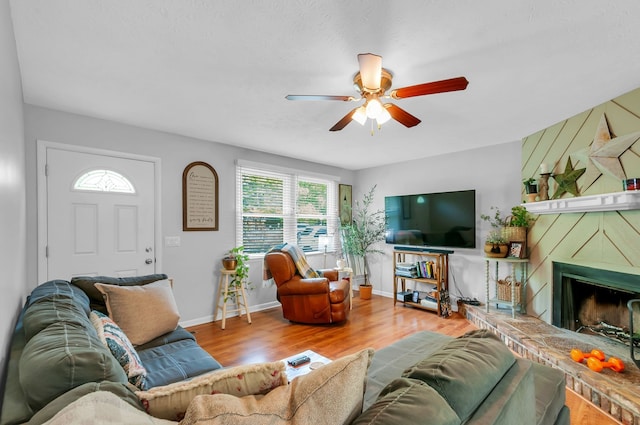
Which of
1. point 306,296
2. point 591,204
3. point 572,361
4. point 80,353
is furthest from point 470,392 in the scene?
point 306,296

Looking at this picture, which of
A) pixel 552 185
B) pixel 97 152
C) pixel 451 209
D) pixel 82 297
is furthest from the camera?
pixel 451 209

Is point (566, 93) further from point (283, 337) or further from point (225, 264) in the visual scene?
point (225, 264)

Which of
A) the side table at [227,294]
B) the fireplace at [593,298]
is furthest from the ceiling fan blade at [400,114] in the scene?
the side table at [227,294]

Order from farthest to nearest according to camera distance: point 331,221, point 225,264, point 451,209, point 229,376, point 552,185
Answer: point 331,221, point 451,209, point 225,264, point 552,185, point 229,376

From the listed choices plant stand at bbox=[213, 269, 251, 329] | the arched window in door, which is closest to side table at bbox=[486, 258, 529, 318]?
plant stand at bbox=[213, 269, 251, 329]

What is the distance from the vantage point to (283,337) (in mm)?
3305

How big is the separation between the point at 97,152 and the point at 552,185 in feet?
15.7

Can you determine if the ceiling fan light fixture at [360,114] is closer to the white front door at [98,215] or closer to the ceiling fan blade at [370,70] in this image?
the ceiling fan blade at [370,70]

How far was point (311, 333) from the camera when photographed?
3.43 m

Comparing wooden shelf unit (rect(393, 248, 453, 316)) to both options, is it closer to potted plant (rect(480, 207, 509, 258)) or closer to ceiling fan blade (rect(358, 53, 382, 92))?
potted plant (rect(480, 207, 509, 258))

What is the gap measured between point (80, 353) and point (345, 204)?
4.92 meters

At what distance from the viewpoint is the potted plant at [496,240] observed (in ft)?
11.7

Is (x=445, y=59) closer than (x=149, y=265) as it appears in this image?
Yes

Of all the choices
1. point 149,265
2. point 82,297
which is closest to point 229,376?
point 82,297
